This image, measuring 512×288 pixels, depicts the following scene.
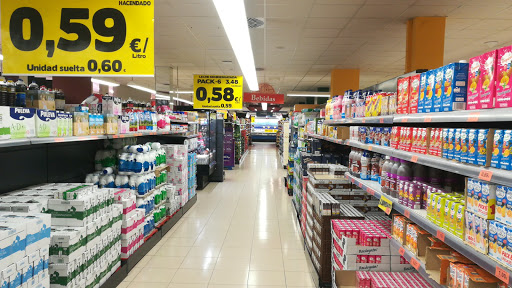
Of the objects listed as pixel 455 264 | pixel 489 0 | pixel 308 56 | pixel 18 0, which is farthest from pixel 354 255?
pixel 308 56

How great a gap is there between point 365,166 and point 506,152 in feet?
6.69

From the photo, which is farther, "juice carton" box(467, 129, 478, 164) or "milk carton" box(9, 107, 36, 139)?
"milk carton" box(9, 107, 36, 139)

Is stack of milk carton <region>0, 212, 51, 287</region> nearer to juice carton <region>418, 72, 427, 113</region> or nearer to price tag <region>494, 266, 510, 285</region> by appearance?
price tag <region>494, 266, 510, 285</region>

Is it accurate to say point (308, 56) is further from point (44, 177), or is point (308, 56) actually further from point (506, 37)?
point (44, 177)

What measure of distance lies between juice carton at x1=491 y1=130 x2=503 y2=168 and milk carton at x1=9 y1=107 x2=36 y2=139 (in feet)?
10.1

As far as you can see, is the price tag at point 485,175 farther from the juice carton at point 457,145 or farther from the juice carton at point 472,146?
the juice carton at point 457,145

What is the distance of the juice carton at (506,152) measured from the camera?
148 cm

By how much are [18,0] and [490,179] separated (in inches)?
171

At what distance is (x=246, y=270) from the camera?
4297mm

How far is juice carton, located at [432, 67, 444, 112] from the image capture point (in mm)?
2022

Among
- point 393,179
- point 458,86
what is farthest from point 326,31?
point 458,86

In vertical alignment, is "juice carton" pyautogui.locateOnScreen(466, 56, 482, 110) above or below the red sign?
below

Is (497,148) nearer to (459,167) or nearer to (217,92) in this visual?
(459,167)

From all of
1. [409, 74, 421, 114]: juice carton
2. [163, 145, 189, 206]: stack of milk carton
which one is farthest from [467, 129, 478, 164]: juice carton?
[163, 145, 189, 206]: stack of milk carton
